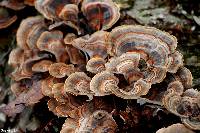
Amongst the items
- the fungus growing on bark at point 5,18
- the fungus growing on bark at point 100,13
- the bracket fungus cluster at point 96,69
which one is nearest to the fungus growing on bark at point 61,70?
the bracket fungus cluster at point 96,69

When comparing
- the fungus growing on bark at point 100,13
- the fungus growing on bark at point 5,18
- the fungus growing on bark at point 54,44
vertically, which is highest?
the fungus growing on bark at point 100,13

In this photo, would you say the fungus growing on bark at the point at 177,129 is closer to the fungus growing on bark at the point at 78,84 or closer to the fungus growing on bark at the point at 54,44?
the fungus growing on bark at the point at 78,84

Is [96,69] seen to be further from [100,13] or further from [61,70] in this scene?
[100,13]

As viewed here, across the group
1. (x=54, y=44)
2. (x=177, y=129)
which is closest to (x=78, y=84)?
(x=54, y=44)

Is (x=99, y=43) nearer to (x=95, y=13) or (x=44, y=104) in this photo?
(x=95, y=13)

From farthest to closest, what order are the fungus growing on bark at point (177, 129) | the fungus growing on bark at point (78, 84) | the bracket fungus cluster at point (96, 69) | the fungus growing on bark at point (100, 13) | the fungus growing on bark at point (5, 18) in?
the fungus growing on bark at point (5, 18), the fungus growing on bark at point (100, 13), the fungus growing on bark at point (78, 84), the bracket fungus cluster at point (96, 69), the fungus growing on bark at point (177, 129)

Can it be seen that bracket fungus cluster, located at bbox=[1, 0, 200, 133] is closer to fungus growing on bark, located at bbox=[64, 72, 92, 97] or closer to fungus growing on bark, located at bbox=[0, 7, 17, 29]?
fungus growing on bark, located at bbox=[64, 72, 92, 97]

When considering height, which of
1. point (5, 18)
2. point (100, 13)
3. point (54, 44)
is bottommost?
point (5, 18)

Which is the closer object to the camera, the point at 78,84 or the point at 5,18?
the point at 78,84

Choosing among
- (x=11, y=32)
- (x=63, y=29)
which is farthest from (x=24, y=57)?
(x=11, y=32)

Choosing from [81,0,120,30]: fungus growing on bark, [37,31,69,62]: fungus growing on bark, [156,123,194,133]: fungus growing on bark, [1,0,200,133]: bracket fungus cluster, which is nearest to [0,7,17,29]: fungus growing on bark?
[1,0,200,133]: bracket fungus cluster
